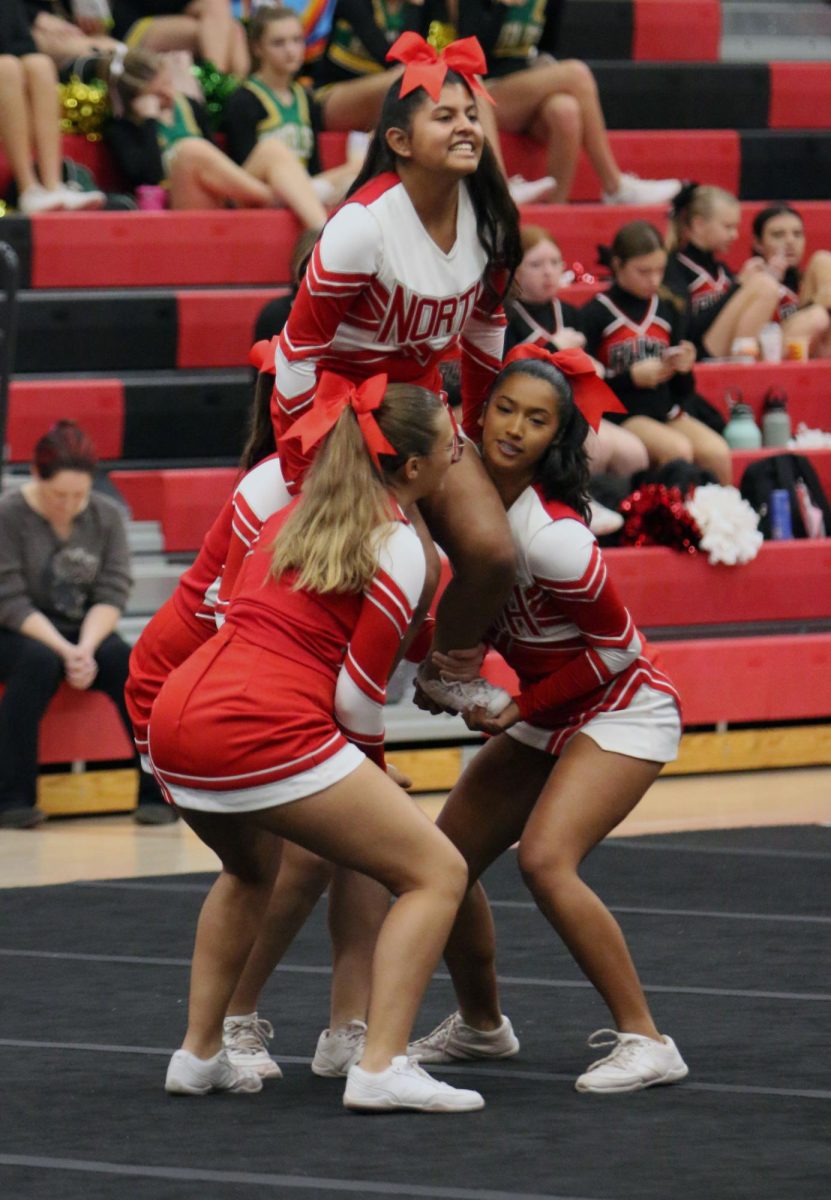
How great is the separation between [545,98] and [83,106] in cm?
175

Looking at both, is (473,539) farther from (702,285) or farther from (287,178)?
(702,285)

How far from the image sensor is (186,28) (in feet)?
26.9

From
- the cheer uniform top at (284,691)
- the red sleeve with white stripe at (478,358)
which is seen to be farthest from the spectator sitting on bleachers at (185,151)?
the cheer uniform top at (284,691)

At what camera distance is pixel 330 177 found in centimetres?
775

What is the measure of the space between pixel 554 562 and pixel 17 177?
178 inches

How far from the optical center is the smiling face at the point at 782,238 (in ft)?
26.3

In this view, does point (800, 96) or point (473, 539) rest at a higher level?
point (473, 539)

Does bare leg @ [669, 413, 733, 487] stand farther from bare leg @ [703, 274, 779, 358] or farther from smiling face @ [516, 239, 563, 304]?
bare leg @ [703, 274, 779, 358]

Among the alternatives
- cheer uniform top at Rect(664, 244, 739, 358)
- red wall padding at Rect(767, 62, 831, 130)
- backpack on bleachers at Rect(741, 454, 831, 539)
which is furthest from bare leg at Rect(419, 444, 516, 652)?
red wall padding at Rect(767, 62, 831, 130)

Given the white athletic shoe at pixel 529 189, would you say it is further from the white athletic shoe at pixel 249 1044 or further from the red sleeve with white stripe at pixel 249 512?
the white athletic shoe at pixel 249 1044

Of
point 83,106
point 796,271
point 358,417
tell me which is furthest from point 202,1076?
point 796,271

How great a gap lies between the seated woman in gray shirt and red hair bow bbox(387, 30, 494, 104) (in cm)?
276

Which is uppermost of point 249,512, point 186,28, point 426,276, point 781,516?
point 426,276

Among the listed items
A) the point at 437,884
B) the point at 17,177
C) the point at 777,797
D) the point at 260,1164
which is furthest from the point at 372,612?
→ the point at 17,177
